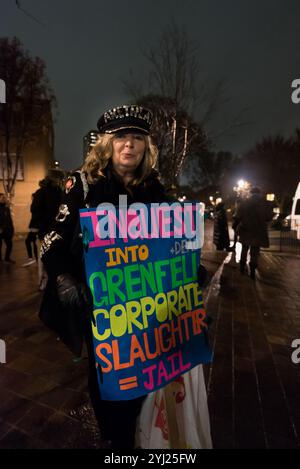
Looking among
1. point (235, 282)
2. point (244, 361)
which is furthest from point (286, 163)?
point (244, 361)

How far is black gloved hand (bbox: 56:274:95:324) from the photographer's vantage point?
4.39 ft

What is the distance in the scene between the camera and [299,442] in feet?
6.70

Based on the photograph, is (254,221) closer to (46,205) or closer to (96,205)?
(46,205)

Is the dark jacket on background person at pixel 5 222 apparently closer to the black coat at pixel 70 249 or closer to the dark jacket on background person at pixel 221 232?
the dark jacket on background person at pixel 221 232

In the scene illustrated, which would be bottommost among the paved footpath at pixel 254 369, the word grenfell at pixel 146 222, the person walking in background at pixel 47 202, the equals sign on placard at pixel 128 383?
the paved footpath at pixel 254 369

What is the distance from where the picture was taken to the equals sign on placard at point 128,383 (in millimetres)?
1388

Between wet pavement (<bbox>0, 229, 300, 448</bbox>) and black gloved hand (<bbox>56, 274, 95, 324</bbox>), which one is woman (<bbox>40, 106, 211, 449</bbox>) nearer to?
black gloved hand (<bbox>56, 274, 95, 324</bbox>)

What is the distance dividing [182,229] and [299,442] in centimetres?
179

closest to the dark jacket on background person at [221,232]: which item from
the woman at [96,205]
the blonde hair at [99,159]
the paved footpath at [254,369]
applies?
the paved footpath at [254,369]

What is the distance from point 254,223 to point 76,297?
6.06m

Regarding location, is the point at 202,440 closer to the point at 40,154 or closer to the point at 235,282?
the point at 235,282

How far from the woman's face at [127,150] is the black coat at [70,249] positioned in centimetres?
9

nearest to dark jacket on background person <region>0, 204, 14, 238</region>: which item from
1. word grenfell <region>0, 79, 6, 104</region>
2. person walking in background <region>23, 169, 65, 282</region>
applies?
person walking in background <region>23, 169, 65, 282</region>

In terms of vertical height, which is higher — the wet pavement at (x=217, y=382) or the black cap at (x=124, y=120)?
the black cap at (x=124, y=120)
